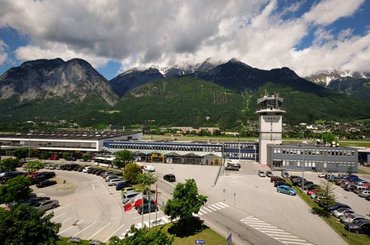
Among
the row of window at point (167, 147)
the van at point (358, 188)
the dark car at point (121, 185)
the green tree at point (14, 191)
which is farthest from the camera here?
the row of window at point (167, 147)

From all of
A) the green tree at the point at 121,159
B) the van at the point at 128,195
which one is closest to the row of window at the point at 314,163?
the green tree at the point at 121,159

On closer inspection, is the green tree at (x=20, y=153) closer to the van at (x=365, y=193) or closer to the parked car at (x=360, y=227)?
the parked car at (x=360, y=227)

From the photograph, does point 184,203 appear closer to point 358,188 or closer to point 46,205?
point 46,205

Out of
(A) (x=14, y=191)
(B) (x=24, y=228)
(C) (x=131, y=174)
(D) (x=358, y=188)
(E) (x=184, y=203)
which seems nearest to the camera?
(B) (x=24, y=228)

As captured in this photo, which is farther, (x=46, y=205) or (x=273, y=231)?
(x=46, y=205)

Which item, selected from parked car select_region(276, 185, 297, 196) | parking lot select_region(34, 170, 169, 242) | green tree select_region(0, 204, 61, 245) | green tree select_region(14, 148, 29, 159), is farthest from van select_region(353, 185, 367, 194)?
green tree select_region(14, 148, 29, 159)

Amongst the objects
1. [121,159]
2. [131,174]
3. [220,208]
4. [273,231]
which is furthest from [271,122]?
[273,231]

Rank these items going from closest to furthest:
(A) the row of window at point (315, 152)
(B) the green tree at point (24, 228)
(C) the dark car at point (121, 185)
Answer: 1. (B) the green tree at point (24, 228)
2. (C) the dark car at point (121, 185)
3. (A) the row of window at point (315, 152)
